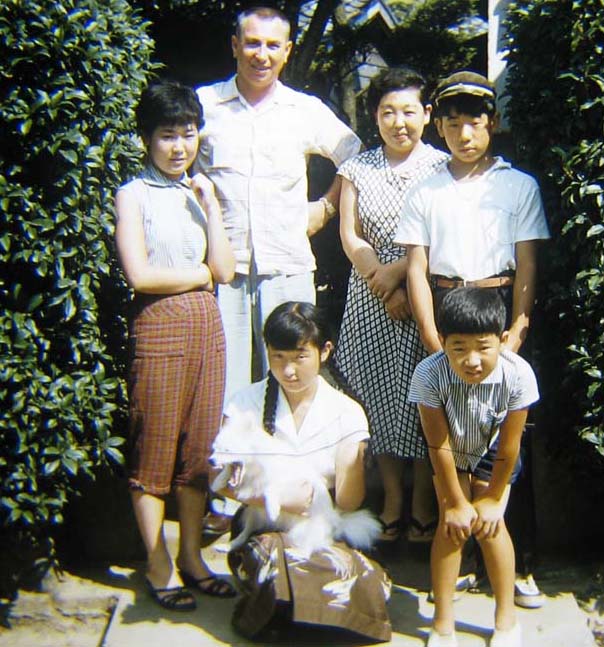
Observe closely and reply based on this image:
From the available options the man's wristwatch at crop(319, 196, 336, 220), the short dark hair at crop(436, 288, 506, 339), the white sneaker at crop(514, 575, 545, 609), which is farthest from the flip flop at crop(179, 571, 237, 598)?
the man's wristwatch at crop(319, 196, 336, 220)

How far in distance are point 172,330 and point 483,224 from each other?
4.17ft

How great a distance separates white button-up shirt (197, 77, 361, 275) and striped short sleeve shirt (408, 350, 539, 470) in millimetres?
989

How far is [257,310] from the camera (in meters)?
4.21

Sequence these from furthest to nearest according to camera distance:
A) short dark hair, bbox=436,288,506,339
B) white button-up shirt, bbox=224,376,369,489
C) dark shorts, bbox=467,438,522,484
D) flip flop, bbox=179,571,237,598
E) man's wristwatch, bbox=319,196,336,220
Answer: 1. man's wristwatch, bbox=319,196,336,220
2. flip flop, bbox=179,571,237,598
3. white button-up shirt, bbox=224,376,369,489
4. dark shorts, bbox=467,438,522,484
5. short dark hair, bbox=436,288,506,339

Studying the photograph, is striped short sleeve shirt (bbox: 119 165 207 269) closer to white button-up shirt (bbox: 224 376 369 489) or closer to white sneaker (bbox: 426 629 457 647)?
white button-up shirt (bbox: 224 376 369 489)

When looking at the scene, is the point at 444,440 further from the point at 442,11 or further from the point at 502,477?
the point at 442,11

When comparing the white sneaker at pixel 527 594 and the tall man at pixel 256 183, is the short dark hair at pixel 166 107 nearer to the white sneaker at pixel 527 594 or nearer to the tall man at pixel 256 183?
the tall man at pixel 256 183

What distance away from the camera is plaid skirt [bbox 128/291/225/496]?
3744 millimetres

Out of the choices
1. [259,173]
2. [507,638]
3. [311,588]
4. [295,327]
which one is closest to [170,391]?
[295,327]

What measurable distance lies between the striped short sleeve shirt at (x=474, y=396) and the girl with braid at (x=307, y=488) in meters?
0.34

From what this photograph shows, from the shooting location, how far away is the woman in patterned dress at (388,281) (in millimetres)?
4023

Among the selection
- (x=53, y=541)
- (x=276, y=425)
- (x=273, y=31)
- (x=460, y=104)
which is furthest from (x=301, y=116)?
(x=53, y=541)

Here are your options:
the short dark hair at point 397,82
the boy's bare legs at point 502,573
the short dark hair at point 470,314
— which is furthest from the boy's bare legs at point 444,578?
the short dark hair at point 397,82

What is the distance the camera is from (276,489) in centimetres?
351
